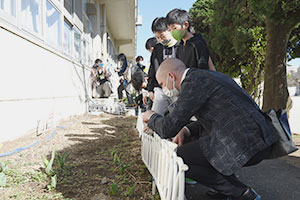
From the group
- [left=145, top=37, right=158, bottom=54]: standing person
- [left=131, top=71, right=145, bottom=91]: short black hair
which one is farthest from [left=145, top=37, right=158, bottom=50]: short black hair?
[left=131, top=71, right=145, bottom=91]: short black hair

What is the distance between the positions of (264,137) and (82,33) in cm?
757

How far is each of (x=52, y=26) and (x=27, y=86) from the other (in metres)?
2.04

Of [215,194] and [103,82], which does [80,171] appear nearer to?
[215,194]

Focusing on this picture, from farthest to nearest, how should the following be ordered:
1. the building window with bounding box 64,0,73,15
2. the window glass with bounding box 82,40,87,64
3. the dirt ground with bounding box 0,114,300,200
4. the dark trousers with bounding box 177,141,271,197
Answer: the window glass with bounding box 82,40,87,64 → the building window with bounding box 64,0,73,15 → the dirt ground with bounding box 0,114,300,200 → the dark trousers with bounding box 177,141,271,197

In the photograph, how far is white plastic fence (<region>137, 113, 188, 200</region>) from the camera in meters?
1.26

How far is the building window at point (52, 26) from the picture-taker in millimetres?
4644

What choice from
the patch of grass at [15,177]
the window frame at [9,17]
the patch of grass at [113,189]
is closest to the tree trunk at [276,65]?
the patch of grass at [113,189]

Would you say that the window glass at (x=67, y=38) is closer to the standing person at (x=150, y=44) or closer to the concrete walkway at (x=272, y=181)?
the standing person at (x=150, y=44)

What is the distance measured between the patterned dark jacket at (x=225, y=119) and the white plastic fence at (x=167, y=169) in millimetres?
262

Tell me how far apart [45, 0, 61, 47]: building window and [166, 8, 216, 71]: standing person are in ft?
10.1

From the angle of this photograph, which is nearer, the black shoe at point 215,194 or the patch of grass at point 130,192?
the patch of grass at point 130,192

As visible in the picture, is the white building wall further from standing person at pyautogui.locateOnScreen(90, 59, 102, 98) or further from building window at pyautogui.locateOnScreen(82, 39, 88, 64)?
building window at pyautogui.locateOnScreen(82, 39, 88, 64)

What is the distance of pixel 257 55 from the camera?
23.7 ft

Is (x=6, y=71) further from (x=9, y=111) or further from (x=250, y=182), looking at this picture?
(x=250, y=182)
